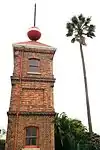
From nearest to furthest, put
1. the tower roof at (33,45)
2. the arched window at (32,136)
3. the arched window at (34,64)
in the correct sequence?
the arched window at (32,136) < the arched window at (34,64) < the tower roof at (33,45)

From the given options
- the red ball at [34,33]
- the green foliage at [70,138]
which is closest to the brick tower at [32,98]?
the red ball at [34,33]

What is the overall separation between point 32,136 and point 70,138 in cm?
398

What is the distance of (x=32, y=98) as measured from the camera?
23188mm

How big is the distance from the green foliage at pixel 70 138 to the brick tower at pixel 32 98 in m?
2.30

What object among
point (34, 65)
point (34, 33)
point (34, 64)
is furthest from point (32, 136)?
point (34, 33)

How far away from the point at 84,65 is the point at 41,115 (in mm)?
10459

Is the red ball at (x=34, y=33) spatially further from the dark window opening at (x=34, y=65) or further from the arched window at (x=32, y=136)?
the arched window at (x=32, y=136)

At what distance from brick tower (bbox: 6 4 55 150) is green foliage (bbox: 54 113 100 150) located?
2.30 meters

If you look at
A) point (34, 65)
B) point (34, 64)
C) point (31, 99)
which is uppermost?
point (34, 64)

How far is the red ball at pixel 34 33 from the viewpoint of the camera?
26.1 metres

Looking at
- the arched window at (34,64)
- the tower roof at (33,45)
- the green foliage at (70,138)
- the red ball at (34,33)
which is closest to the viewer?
the green foliage at (70,138)

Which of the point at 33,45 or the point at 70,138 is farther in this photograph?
the point at 33,45

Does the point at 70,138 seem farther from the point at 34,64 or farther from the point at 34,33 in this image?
the point at 34,33

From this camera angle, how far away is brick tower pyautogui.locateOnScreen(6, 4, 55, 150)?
21.6 meters
